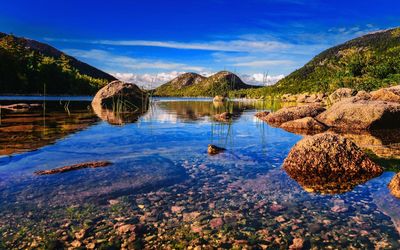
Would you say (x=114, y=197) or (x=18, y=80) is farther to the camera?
(x=18, y=80)

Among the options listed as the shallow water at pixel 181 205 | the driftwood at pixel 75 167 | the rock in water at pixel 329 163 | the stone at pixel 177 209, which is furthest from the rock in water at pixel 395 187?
the driftwood at pixel 75 167

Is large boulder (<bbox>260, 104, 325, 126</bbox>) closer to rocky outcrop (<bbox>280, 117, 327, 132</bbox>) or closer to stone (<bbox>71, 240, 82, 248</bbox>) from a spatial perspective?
rocky outcrop (<bbox>280, 117, 327, 132</bbox>)

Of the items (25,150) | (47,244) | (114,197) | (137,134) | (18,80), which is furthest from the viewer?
(18,80)

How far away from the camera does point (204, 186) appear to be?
7316 mm

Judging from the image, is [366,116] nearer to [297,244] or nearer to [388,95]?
[388,95]

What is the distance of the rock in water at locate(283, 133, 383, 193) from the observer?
8.02m

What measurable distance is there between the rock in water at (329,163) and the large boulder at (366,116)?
1191 centimetres

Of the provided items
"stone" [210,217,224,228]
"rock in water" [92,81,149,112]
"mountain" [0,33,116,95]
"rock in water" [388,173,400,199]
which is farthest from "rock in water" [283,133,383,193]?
"mountain" [0,33,116,95]

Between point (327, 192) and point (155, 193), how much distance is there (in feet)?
12.1

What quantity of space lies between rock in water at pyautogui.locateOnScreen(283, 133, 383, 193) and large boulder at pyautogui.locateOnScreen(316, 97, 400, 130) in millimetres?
11912

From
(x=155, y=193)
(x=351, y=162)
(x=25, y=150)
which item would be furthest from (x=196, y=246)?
(x=25, y=150)

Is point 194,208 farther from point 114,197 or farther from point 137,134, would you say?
point 137,134

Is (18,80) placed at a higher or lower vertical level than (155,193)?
higher

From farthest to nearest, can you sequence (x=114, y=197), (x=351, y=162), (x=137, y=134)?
(x=137, y=134) < (x=351, y=162) < (x=114, y=197)
